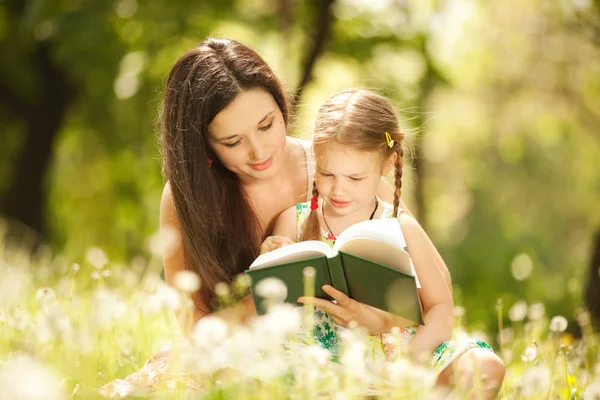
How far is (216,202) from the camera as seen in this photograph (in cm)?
346

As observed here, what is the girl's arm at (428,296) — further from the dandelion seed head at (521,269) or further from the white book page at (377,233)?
the dandelion seed head at (521,269)

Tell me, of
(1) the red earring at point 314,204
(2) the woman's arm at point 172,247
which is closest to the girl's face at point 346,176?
(1) the red earring at point 314,204

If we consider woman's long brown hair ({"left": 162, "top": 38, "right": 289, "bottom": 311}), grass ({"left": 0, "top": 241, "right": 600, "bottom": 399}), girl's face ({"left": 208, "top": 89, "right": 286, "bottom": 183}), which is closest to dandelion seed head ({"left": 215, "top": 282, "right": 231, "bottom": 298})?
grass ({"left": 0, "top": 241, "right": 600, "bottom": 399})

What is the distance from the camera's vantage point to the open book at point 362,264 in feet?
8.07

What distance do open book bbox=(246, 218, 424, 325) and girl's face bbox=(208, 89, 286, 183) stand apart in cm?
76

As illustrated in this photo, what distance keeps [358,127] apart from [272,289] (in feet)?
3.79

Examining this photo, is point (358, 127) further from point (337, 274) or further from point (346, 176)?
point (337, 274)

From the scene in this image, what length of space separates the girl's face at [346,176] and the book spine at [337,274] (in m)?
0.46

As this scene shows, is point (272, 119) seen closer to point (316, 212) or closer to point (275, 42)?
point (316, 212)

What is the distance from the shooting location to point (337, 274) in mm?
2582

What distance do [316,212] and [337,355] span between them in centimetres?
64

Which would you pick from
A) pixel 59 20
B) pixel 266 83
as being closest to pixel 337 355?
pixel 266 83

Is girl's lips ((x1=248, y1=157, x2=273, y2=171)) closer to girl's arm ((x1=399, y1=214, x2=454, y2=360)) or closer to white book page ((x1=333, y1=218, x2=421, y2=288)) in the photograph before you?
girl's arm ((x1=399, y1=214, x2=454, y2=360))

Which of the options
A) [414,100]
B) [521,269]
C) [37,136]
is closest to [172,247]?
[521,269]
